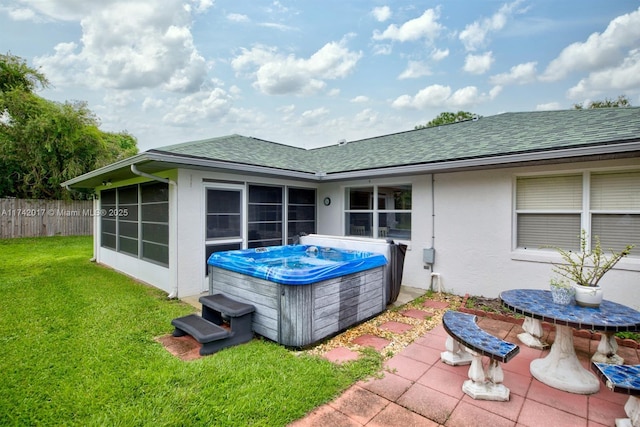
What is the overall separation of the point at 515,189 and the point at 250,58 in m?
9.62

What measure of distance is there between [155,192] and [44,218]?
12839mm

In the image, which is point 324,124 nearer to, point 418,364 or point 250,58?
point 250,58

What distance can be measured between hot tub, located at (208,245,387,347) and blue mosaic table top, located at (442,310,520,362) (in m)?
1.41

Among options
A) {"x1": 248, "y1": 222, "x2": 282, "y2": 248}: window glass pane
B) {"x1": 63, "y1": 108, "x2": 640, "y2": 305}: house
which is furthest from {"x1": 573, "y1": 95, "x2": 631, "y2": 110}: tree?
{"x1": 248, "y1": 222, "x2": 282, "y2": 248}: window glass pane

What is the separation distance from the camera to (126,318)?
4.73m

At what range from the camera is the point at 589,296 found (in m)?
3.06

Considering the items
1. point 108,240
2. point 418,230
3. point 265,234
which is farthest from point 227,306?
point 108,240

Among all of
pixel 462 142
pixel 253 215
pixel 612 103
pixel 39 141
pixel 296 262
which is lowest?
pixel 296 262

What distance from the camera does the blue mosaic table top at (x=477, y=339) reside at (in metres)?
2.58

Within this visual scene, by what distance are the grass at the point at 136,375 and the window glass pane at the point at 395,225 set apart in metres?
3.97

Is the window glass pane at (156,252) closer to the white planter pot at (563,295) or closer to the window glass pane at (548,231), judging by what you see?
the white planter pot at (563,295)

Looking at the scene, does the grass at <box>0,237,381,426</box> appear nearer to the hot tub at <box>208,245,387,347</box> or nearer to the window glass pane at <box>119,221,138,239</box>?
the hot tub at <box>208,245,387,347</box>

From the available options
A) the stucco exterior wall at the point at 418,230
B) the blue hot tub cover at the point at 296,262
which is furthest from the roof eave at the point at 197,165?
the stucco exterior wall at the point at 418,230

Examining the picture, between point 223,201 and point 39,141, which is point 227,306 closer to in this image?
point 223,201
